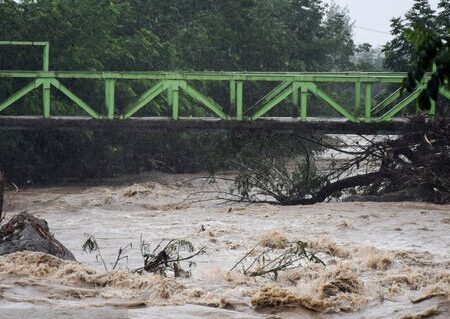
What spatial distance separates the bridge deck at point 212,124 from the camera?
15.7 m

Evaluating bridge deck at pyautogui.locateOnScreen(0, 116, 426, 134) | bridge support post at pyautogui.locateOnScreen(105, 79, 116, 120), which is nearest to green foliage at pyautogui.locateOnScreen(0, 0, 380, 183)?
bridge deck at pyautogui.locateOnScreen(0, 116, 426, 134)

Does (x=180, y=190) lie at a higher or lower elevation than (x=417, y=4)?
lower

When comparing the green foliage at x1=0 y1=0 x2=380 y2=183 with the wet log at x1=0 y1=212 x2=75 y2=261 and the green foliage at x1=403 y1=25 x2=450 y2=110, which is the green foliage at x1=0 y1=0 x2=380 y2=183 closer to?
the wet log at x1=0 y1=212 x2=75 y2=261

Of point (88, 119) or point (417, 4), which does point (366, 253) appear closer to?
point (88, 119)

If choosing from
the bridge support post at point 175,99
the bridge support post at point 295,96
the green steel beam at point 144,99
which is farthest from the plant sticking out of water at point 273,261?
the green steel beam at point 144,99

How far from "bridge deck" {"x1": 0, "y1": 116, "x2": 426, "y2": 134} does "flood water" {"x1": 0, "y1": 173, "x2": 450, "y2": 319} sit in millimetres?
1512

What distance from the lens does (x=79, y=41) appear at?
2116 cm

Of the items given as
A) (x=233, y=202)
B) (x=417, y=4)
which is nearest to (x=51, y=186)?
(x=233, y=202)

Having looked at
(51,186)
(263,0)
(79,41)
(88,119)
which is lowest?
(51,186)

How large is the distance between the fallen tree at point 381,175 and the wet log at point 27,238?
602cm

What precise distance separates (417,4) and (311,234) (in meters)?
10.3

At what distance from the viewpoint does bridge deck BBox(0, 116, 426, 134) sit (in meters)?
15.7

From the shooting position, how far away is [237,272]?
884 cm

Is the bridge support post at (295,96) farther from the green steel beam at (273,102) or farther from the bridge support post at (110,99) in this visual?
the bridge support post at (110,99)
